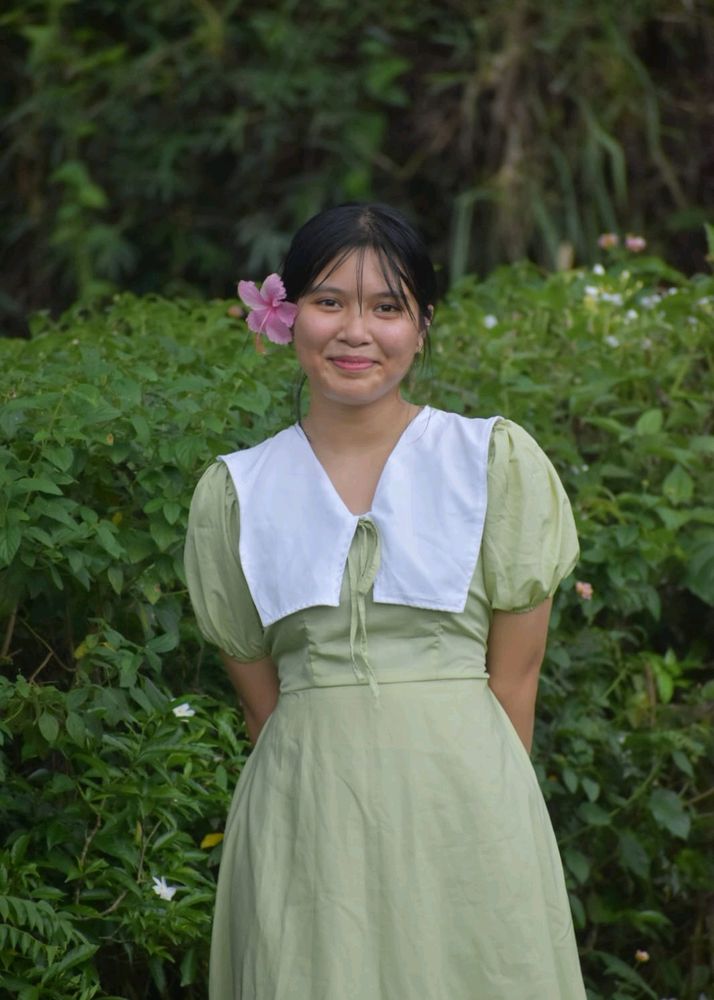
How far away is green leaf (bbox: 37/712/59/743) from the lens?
9.08 ft

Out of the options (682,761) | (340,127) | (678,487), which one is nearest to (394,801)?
(682,761)

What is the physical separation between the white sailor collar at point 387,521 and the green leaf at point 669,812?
4.41 feet

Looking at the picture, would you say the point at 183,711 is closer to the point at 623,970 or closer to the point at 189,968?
the point at 189,968

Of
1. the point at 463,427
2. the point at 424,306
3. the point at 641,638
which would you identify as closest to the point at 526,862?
the point at 463,427

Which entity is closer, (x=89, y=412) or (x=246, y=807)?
(x=246, y=807)

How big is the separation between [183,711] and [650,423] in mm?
1360

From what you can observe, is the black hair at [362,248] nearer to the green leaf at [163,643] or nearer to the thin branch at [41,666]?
the green leaf at [163,643]

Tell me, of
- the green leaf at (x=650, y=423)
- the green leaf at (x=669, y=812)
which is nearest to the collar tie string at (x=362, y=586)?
the green leaf at (x=669, y=812)

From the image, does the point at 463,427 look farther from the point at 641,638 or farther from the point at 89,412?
the point at 641,638

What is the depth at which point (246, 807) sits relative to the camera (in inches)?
96.8

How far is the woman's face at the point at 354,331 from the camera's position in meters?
2.41

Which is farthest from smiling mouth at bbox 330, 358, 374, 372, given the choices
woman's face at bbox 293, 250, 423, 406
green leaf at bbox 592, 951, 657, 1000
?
green leaf at bbox 592, 951, 657, 1000

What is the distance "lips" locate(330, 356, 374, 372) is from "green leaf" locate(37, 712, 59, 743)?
0.79 metres

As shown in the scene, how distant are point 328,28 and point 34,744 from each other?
451 centimetres
